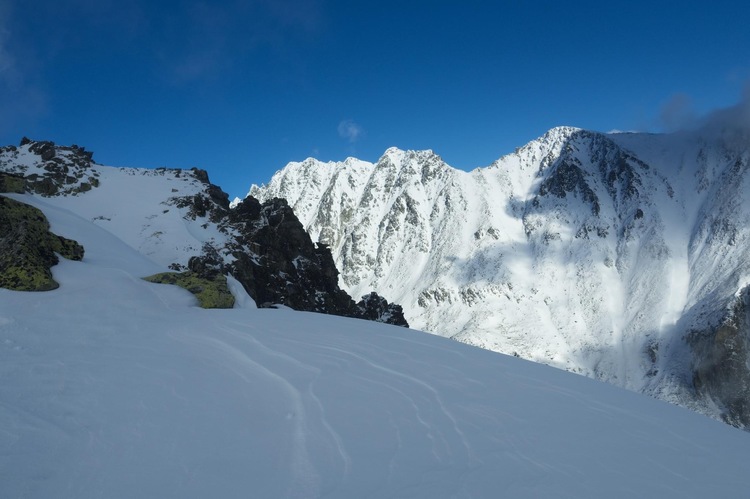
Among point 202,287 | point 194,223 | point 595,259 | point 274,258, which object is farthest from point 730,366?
point 202,287

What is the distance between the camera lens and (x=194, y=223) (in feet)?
108

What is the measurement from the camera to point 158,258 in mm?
25828

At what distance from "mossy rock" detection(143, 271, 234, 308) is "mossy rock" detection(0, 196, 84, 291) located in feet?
7.53

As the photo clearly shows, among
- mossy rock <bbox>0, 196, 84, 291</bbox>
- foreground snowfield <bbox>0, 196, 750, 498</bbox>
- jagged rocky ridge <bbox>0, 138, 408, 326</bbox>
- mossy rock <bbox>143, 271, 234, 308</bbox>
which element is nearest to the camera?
foreground snowfield <bbox>0, 196, 750, 498</bbox>

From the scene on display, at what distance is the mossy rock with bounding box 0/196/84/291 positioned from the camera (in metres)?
8.67

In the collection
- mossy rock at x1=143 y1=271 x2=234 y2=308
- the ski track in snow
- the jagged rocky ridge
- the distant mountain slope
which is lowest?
the ski track in snow

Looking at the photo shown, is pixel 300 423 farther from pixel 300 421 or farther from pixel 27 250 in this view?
pixel 27 250

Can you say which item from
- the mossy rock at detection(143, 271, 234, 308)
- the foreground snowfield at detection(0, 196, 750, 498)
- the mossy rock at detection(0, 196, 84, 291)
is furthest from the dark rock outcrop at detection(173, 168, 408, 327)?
the foreground snowfield at detection(0, 196, 750, 498)

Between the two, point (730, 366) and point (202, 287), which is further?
point (730, 366)

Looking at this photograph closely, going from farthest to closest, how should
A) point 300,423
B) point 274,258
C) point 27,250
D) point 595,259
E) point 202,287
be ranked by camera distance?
point 595,259
point 274,258
point 202,287
point 27,250
point 300,423

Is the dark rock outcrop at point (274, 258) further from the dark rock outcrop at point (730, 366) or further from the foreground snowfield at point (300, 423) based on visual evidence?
the dark rock outcrop at point (730, 366)

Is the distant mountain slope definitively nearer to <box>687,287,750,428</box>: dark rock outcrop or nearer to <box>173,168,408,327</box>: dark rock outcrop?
<box>687,287,750,428</box>: dark rock outcrop

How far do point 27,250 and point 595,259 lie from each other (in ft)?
561

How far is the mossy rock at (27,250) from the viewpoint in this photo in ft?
28.5
